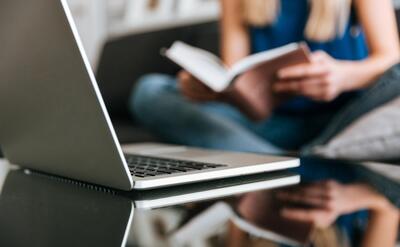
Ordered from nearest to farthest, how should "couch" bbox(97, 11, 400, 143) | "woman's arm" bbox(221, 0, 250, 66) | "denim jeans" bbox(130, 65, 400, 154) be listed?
"denim jeans" bbox(130, 65, 400, 154) < "woman's arm" bbox(221, 0, 250, 66) < "couch" bbox(97, 11, 400, 143)

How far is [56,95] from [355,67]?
70cm

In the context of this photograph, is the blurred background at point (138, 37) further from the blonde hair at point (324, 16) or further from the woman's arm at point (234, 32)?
the blonde hair at point (324, 16)

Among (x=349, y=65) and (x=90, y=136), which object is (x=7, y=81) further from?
(x=349, y=65)

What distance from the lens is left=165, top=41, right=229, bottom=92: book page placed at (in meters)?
0.89

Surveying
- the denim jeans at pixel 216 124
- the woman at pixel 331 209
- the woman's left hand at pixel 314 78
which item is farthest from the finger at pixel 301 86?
the woman at pixel 331 209

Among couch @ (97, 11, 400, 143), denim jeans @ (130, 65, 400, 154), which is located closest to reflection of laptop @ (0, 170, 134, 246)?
denim jeans @ (130, 65, 400, 154)

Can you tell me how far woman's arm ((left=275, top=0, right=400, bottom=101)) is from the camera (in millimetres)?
990

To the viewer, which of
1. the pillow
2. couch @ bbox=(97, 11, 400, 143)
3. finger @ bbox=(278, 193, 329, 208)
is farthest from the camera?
couch @ bbox=(97, 11, 400, 143)

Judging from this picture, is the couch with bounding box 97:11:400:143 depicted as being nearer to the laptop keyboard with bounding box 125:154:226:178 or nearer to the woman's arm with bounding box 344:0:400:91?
the woman's arm with bounding box 344:0:400:91

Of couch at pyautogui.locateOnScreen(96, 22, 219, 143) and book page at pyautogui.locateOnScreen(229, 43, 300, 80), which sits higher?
book page at pyautogui.locateOnScreen(229, 43, 300, 80)

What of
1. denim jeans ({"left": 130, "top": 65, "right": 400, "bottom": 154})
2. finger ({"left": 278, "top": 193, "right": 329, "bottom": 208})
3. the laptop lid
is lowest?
denim jeans ({"left": 130, "top": 65, "right": 400, "bottom": 154})

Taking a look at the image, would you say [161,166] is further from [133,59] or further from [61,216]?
[133,59]

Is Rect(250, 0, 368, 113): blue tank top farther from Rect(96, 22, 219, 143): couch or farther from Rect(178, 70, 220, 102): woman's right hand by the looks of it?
Rect(96, 22, 219, 143): couch

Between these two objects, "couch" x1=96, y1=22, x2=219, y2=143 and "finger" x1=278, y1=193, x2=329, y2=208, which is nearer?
"finger" x1=278, y1=193, x2=329, y2=208
